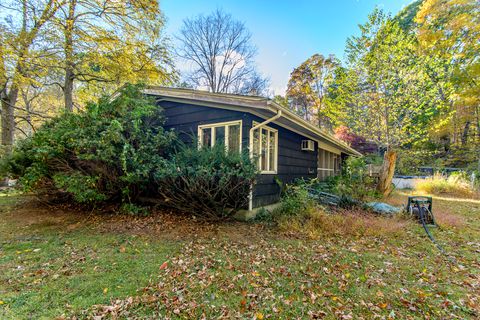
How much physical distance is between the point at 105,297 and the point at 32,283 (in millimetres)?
1052

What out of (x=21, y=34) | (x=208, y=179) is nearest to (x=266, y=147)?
(x=208, y=179)

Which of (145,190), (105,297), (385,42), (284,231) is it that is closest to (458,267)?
(284,231)

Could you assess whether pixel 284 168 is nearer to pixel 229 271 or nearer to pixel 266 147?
pixel 266 147

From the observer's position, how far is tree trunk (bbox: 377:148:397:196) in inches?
333

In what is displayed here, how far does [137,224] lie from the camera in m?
4.77

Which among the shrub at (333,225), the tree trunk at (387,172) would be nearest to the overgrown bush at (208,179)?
the shrub at (333,225)

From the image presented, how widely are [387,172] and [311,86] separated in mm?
14223

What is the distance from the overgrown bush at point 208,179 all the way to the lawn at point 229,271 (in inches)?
20.3

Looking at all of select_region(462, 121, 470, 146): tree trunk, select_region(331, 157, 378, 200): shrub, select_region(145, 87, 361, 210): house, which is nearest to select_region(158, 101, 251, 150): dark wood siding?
select_region(145, 87, 361, 210): house

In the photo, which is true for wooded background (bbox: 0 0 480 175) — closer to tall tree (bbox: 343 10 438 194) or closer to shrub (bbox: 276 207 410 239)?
tall tree (bbox: 343 10 438 194)

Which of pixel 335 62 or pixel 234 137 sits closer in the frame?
pixel 234 137

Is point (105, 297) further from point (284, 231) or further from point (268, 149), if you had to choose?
point (268, 149)

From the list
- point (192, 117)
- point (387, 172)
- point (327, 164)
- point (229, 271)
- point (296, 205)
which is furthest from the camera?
point (327, 164)

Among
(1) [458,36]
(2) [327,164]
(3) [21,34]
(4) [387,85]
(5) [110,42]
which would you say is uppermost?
(1) [458,36]
